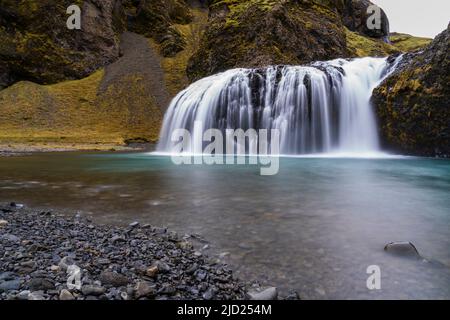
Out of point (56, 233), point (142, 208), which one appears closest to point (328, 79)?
point (142, 208)

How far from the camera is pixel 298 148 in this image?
20.0 metres

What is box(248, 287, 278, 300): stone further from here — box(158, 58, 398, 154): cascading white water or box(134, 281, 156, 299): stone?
box(158, 58, 398, 154): cascading white water

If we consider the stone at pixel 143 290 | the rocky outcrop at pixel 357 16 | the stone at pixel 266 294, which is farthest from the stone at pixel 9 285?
the rocky outcrop at pixel 357 16

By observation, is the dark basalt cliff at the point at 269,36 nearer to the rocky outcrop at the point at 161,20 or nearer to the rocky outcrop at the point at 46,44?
the rocky outcrop at the point at 161,20

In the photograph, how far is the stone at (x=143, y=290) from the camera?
7.65 ft

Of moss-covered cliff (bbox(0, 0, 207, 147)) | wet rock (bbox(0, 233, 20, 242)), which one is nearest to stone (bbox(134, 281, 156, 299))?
wet rock (bbox(0, 233, 20, 242))

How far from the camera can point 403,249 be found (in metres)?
3.32

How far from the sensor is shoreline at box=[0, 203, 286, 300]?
2359mm

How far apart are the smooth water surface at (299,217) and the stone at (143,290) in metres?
0.86

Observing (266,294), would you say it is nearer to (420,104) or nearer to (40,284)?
(40,284)

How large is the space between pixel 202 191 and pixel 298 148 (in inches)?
541

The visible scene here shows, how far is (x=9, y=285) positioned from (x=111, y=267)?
2.46 feet

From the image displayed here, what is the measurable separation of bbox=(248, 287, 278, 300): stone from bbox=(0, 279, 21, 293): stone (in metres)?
1.76

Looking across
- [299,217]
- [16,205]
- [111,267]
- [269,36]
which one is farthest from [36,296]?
[269,36]
